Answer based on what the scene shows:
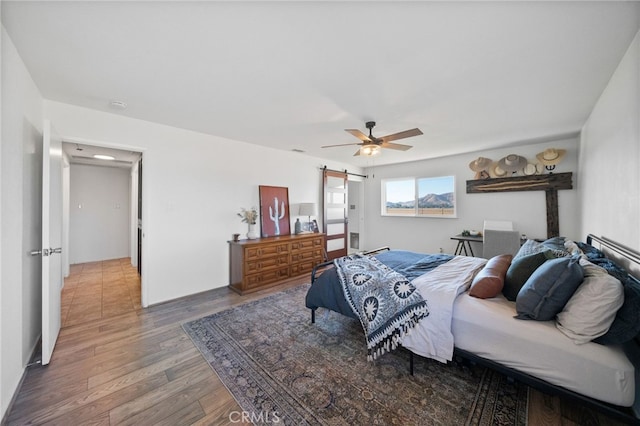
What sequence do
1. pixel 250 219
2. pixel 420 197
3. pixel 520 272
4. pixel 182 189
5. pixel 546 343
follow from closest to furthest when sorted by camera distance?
pixel 546 343
pixel 520 272
pixel 182 189
pixel 250 219
pixel 420 197

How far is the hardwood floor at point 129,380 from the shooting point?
5.09 feet

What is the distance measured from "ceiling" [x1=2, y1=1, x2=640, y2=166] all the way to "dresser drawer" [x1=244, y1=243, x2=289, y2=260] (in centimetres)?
192

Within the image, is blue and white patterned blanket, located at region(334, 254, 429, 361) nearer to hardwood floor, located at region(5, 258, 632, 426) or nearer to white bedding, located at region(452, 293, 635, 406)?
white bedding, located at region(452, 293, 635, 406)

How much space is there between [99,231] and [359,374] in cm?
696

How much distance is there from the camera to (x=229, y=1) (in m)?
1.35

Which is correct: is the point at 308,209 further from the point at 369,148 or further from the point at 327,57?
the point at 327,57

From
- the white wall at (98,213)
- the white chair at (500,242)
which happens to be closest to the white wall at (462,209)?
the white chair at (500,242)

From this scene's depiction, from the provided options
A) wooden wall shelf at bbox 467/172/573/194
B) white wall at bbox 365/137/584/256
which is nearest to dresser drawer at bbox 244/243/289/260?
white wall at bbox 365/137/584/256

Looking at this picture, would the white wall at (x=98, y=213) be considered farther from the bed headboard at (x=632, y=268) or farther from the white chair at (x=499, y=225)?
the white chair at (x=499, y=225)

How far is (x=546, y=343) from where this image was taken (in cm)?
151

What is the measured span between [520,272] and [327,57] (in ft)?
7.50

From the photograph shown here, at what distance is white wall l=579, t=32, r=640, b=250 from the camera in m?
1.69

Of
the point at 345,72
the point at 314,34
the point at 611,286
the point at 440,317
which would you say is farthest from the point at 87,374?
the point at 611,286

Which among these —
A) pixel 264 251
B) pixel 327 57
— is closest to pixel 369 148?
pixel 327 57
